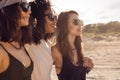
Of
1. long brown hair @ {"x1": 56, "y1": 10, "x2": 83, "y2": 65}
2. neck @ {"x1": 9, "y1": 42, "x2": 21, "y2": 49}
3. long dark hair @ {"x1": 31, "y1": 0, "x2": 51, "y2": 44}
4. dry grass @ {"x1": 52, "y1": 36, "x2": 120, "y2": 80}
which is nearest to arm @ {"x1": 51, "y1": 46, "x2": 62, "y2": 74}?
long brown hair @ {"x1": 56, "y1": 10, "x2": 83, "y2": 65}

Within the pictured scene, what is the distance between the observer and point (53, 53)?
4262 mm

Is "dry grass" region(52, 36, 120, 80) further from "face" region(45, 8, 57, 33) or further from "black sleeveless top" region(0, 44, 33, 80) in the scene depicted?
"black sleeveless top" region(0, 44, 33, 80)

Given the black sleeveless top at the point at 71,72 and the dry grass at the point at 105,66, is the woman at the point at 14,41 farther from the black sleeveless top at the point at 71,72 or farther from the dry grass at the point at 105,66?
the dry grass at the point at 105,66

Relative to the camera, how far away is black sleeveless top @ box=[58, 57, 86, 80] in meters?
4.18

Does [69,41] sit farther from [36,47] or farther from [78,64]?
[36,47]

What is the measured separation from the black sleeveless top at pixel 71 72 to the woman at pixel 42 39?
35 centimetres

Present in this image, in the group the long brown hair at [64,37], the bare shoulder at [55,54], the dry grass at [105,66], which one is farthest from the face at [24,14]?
the dry grass at [105,66]

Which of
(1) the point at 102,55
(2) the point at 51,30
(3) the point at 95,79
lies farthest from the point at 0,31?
(1) the point at 102,55

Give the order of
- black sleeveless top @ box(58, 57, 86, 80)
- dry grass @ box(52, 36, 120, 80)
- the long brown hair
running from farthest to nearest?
dry grass @ box(52, 36, 120, 80)
the long brown hair
black sleeveless top @ box(58, 57, 86, 80)

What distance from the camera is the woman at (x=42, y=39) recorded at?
3427mm

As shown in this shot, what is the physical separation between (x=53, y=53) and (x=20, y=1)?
3.13 feet

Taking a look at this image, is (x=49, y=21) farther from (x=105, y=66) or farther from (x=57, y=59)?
(x=105, y=66)

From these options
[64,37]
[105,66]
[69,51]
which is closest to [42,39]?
[69,51]

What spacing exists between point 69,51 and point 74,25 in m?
0.31
